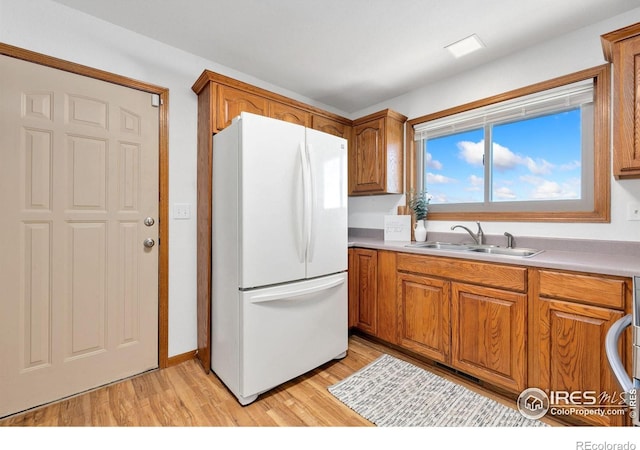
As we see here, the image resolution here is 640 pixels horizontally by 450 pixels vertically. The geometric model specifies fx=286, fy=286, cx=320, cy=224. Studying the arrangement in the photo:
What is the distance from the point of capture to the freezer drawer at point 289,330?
1705mm

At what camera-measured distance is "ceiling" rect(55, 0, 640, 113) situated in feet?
5.74

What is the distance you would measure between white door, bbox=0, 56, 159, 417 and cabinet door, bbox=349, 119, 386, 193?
188cm

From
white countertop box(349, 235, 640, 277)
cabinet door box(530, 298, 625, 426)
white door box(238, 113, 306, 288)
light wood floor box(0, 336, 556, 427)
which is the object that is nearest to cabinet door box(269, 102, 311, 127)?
white door box(238, 113, 306, 288)

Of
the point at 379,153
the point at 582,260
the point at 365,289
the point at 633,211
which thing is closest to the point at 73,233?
the point at 365,289

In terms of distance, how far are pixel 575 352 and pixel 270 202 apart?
186 centimetres

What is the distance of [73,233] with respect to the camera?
1783mm

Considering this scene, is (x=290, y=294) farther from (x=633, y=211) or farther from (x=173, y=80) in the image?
(x=633, y=211)

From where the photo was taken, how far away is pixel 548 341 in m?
1.59

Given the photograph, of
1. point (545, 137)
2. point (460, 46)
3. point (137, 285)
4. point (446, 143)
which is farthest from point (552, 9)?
point (137, 285)

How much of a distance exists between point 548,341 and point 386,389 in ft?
3.22

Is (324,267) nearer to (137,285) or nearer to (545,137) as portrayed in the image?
(137,285)

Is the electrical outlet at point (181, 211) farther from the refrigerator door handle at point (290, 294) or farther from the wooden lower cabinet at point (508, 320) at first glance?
the wooden lower cabinet at point (508, 320)

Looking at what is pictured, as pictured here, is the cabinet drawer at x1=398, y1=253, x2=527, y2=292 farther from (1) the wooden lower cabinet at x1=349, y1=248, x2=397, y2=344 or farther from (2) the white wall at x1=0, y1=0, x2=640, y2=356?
(2) the white wall at x1=0, y1=0, x2=640, y2=356
